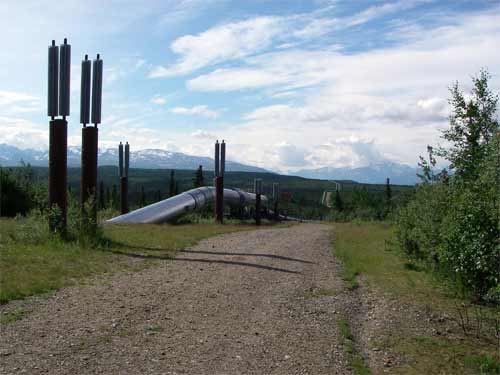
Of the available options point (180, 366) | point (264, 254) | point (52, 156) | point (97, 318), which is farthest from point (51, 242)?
point (180, 366)

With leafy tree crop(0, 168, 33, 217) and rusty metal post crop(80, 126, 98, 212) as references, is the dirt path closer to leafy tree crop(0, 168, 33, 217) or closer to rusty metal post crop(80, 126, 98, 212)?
rusty metal post crop(80, 126, 98, 212)

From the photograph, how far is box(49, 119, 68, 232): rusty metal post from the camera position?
16062mm

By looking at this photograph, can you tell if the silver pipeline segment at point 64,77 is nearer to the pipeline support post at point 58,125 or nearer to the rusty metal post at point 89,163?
the pipeline support post at point 58,125

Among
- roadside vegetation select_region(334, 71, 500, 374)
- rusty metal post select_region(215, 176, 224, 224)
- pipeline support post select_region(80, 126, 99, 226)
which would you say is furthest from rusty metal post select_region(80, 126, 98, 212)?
rusty metal post select_region(215, 176, 224, 224)

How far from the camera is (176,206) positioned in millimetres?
34594

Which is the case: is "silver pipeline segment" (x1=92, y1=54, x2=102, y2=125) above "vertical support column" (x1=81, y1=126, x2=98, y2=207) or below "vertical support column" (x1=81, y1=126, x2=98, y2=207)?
above

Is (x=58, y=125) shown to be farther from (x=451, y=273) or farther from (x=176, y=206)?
(x=176, y=206)

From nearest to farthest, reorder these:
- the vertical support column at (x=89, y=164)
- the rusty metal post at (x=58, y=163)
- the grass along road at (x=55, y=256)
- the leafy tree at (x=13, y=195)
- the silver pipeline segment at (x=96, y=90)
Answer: the grass along road at (x=55, y=256) < the rusty metal post at (x=58, y=163) < the vertical support column at (x=89, y=164) < the silver pipeline segment at (x=96, y=90) < the leafy tree at (x=13, y=195)

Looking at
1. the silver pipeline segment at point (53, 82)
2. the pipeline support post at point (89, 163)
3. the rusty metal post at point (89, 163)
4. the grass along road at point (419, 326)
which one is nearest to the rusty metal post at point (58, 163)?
the silver pipeline segment at point (53, 82)

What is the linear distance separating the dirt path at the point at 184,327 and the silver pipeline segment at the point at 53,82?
607cm

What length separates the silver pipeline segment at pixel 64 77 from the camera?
52.2 ft

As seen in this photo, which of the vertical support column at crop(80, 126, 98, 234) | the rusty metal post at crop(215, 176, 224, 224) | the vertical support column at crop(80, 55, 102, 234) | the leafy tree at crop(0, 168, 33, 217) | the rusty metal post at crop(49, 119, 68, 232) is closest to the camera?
the rusty metal post at crop(49, 119, 68, 232)

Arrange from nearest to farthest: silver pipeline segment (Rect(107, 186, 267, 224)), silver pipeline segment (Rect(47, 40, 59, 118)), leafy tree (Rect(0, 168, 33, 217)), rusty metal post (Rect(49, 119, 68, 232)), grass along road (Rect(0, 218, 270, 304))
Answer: grass along road (Rect(0, 218, 270, 304)), silver pipeline segment (Rect(47, 40, 59, 118)), rusty metal post (Rect(49, 119, 68, 232)), leafy tree (Rect(0, 168, 33, 217)), silver pipeline segment (Rect(107, 186, 267, 224))

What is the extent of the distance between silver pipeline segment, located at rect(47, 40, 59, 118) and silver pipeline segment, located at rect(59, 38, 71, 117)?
0.36 ft
